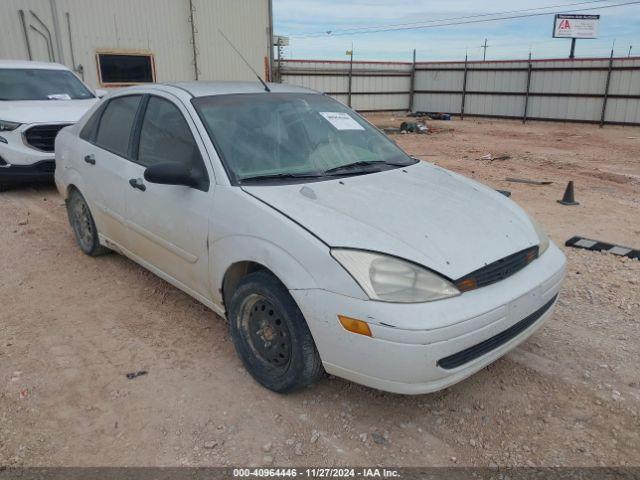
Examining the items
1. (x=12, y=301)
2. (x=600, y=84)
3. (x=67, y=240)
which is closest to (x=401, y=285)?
(x=12, y=301)

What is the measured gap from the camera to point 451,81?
22.1 meters

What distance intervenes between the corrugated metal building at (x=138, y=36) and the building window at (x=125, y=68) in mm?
25

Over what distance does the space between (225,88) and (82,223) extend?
2205mm

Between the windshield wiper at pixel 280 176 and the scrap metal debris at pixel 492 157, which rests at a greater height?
the windshield wiper at pixel 280 176

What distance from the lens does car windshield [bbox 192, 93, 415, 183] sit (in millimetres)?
3227

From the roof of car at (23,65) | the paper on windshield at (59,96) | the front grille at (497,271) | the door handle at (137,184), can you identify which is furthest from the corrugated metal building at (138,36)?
the front grille at (497,271)

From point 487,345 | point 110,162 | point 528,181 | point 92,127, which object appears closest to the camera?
point 487,345

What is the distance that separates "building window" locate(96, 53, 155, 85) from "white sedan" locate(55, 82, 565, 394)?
35.4 feet

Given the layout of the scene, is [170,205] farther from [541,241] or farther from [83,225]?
[541,241]

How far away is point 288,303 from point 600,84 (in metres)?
19.2

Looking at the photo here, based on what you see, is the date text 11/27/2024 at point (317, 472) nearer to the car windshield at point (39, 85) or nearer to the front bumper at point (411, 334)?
the front bumper at point (411, 334)

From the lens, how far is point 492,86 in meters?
20.8

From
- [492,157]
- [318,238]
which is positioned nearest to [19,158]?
[318,238]

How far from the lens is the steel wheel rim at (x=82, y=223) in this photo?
481 centimetres
